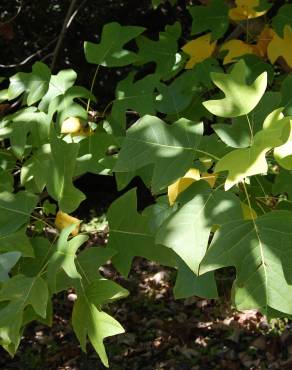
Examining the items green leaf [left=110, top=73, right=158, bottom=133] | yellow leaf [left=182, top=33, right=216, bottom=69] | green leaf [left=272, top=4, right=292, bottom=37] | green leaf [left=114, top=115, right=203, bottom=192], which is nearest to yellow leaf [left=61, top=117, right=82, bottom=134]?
green leaf [left=110, top=73, right=158, bottom=133]

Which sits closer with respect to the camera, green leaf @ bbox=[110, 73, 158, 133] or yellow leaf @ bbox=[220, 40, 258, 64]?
green leaf @ bbox=[110, 73, 158, 133]

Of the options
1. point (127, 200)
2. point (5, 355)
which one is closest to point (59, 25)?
point (5, 355)

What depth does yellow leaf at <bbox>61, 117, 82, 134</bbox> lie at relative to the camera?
2079mm

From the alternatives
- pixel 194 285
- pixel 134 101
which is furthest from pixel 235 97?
pixel 134 101

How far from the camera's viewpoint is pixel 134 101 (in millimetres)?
2111

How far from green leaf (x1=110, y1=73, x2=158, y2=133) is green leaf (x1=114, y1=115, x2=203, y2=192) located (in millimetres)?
660

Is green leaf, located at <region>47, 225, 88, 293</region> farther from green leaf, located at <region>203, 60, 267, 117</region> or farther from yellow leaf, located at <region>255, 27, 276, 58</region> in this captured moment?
yellow leaf, located at <region>255, 27, 276, 58</region>

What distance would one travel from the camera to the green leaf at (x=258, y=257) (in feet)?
4.06

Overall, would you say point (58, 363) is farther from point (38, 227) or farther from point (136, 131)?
point (136, 131)

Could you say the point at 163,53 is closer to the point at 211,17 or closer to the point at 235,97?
the point at 211,17

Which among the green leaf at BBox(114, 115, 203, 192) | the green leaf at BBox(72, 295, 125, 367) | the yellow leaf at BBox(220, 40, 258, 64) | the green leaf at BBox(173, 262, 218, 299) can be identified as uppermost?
the green leaf at BBox(114, 115, 203, 192)

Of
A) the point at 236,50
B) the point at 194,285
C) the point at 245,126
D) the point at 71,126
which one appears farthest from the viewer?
the point at 236,50

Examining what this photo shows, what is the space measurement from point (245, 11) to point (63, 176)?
1.13 metres

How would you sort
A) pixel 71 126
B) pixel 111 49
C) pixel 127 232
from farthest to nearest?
pixel 111 49 → pixel 71 126 → pixel 127 232
